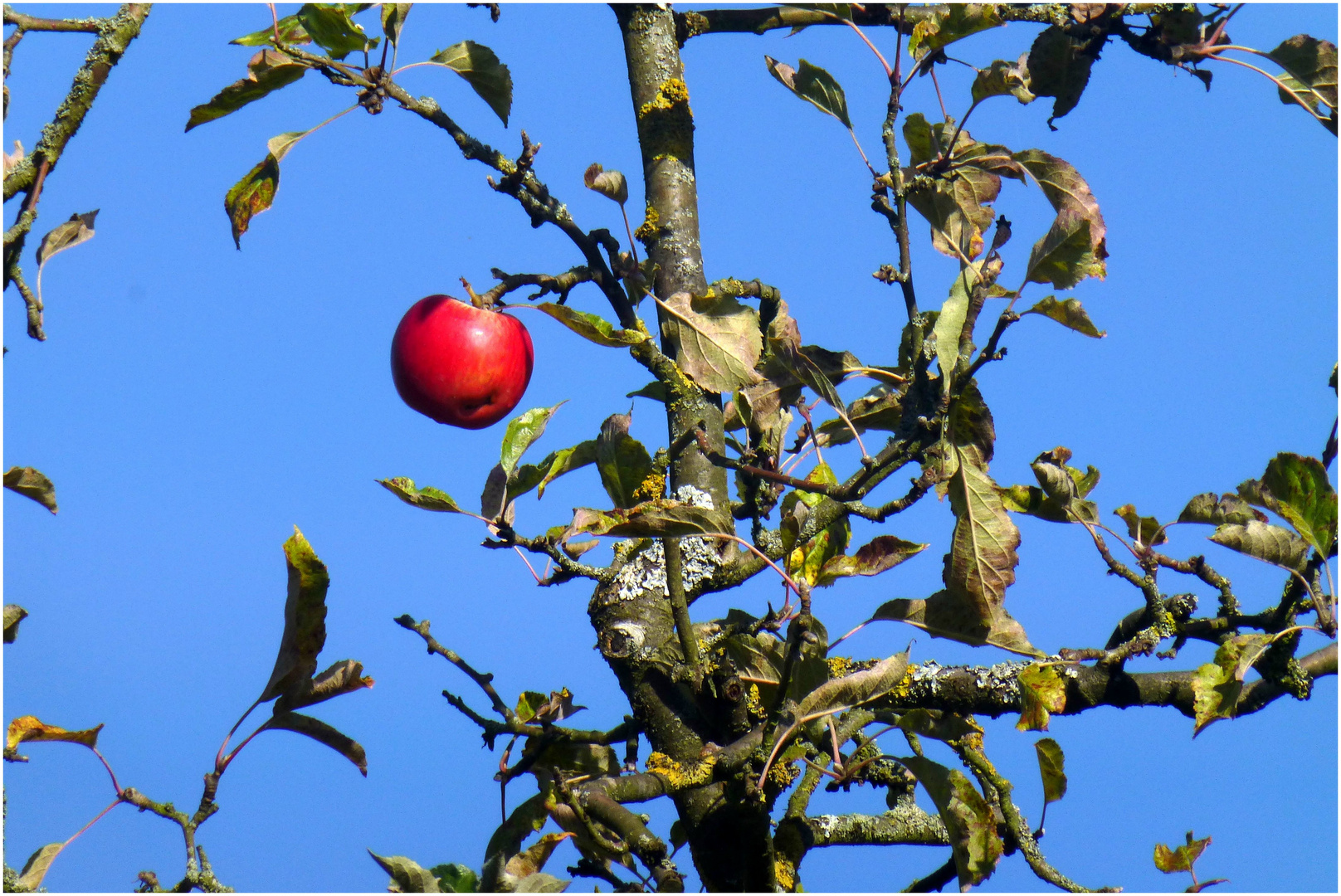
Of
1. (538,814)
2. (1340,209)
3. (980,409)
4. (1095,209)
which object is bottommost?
(538,814)

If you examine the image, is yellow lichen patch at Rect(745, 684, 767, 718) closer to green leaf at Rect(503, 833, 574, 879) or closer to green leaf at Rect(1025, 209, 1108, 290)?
green leaf at Rect(503, 833, 574, 879)

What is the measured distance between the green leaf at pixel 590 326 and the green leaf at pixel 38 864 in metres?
1.17

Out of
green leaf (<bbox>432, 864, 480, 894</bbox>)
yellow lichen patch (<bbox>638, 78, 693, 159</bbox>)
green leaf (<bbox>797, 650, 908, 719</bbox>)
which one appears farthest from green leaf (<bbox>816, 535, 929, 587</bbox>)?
yellow lichen patch (<bbox>638, 78, 693, 159</bbox>)

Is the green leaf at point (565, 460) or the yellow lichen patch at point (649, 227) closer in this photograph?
the green leaf at point (565, 460)

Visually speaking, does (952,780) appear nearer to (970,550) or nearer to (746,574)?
(970,550)

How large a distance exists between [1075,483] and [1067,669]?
351mm

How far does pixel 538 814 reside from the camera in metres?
1.87

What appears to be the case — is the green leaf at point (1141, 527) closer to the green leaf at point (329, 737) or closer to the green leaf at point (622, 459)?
the green leaf at point (622, 459)

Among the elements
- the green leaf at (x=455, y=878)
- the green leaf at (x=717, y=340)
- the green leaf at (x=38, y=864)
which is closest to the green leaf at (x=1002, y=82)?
the green leaf at (x=717, y=340)

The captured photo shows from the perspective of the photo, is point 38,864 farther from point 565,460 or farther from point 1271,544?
point 1271,544

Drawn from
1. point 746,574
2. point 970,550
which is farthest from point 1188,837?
point 746,574

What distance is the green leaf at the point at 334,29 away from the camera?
1.72 metres

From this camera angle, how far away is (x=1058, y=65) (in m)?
1.81

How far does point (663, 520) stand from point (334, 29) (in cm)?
106
